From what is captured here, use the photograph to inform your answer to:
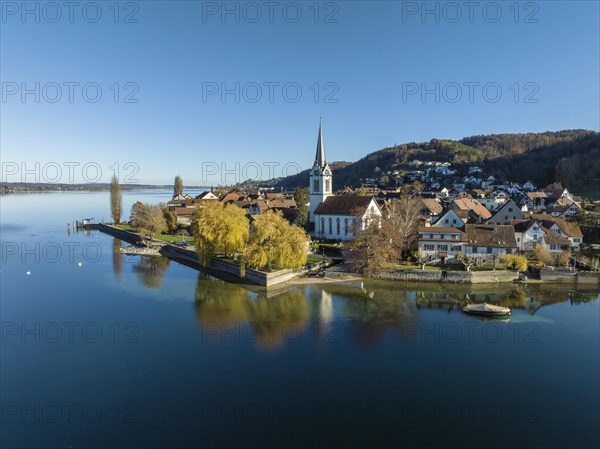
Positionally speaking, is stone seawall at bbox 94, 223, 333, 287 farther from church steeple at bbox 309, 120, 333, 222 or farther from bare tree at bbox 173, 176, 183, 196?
bare tree at bbox 173, 176, 183, 196

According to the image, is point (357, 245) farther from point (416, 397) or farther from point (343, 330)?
point (416, 397)

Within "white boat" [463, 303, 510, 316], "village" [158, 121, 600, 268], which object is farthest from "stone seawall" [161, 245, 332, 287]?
"white boat" [463, 303, 510, 316]

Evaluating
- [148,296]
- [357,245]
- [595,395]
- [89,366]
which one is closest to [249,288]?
[148,296]

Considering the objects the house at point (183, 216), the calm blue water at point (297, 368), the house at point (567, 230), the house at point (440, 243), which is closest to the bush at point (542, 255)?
the house at point (567, 230)

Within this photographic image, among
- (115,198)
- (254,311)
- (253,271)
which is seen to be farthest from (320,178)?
(115,198)

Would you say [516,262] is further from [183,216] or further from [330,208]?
[183,216]
